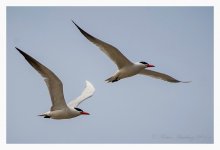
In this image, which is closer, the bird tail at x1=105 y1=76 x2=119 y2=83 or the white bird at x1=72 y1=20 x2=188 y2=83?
the white bird at x1=72 y1=20 x2=188 y2=83

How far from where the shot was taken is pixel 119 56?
17.8 meters

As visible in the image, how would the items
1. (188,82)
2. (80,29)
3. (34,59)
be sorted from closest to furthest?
1. (34,59)
2. (80,29)
3. (188,82)

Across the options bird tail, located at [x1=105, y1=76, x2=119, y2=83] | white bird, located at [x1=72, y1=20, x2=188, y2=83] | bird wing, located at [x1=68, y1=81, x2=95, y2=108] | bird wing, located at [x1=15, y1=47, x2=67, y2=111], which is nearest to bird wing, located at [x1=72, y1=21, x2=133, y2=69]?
white bird, located at [x1=72, y1=20, x2=188, y2=83]

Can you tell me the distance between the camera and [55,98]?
660 inches

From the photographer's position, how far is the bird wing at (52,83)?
1603 cm

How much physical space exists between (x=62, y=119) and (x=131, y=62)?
289cm

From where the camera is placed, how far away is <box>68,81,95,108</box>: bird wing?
18.2 m

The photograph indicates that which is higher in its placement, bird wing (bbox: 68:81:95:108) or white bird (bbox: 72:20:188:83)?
white bird (bbox: 72:20:188:83)

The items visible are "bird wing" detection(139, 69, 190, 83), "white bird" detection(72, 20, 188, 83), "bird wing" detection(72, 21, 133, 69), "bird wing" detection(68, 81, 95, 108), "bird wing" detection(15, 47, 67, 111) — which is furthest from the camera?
"bird wing" detection(139, 69, 190, 83)

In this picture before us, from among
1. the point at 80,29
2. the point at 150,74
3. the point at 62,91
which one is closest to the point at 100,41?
the point at 80,29

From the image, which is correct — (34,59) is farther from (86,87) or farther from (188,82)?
(188,82)

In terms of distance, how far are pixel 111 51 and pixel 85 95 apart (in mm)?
1957

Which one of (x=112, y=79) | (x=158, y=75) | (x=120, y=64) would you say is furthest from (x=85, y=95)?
(x=158, y=75)

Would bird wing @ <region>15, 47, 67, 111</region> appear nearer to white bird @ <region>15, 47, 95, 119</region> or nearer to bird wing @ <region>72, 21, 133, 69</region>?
white bird @ <region>15, 47, 95, 119</region>
